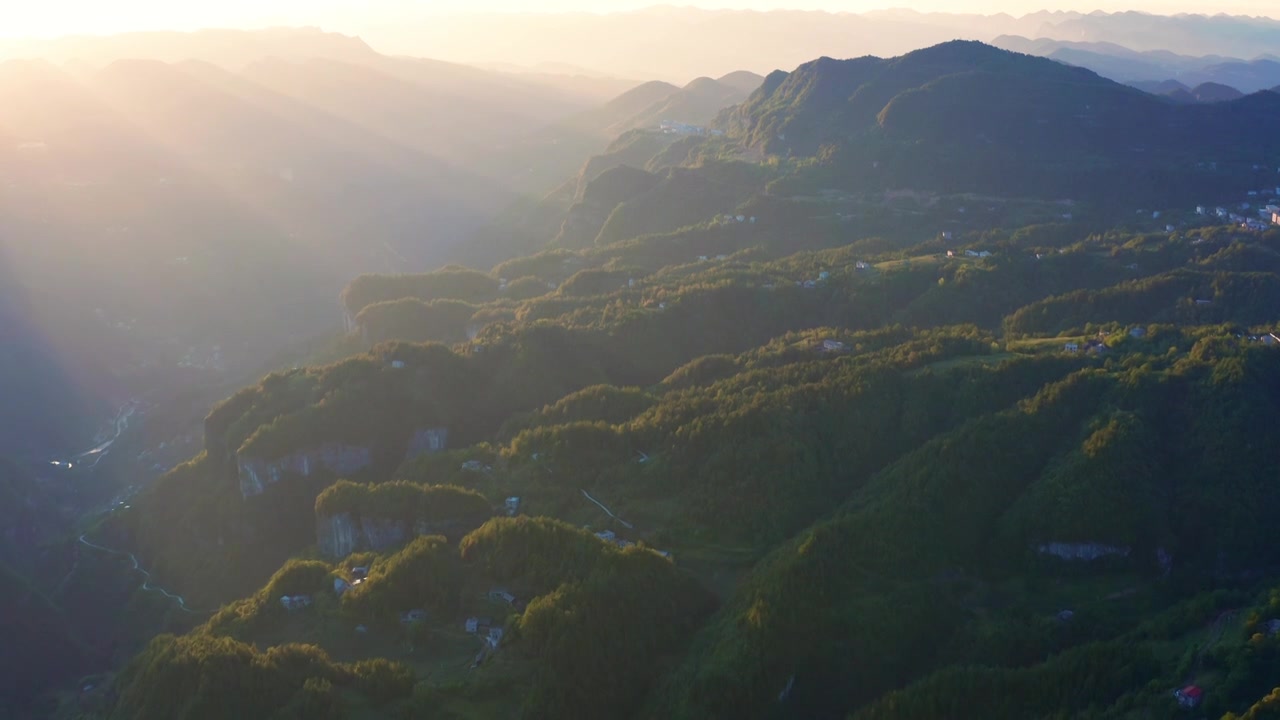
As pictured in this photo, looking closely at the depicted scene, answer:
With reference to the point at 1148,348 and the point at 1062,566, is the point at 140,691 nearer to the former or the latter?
the point at 1062,566

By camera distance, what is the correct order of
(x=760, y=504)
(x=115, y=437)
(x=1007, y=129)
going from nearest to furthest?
(x=760, y=504) → (x=115, y=437) → (x=1007, y=129)

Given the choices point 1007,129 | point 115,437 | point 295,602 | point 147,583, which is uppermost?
point 1007,129

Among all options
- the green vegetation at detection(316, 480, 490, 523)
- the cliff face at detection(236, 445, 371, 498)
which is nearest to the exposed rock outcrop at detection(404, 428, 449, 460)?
the cliff face at detection(236, 445, 371, 498)

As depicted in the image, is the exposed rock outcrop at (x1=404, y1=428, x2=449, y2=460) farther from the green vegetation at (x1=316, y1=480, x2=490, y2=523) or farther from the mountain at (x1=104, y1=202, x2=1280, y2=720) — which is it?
the green vegetation at (x1=316, y1=480, x2=490, y2=523)

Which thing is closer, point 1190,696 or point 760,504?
point 1190,696

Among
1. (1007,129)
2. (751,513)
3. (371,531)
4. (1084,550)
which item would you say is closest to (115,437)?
(371,531)

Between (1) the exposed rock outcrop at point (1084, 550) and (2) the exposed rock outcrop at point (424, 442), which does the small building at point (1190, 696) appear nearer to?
(1) the exposed rock outcrop at point (1084, 550)

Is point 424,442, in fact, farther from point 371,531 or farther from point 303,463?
point 371,531

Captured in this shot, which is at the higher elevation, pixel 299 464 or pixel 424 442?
pixel 424 442
